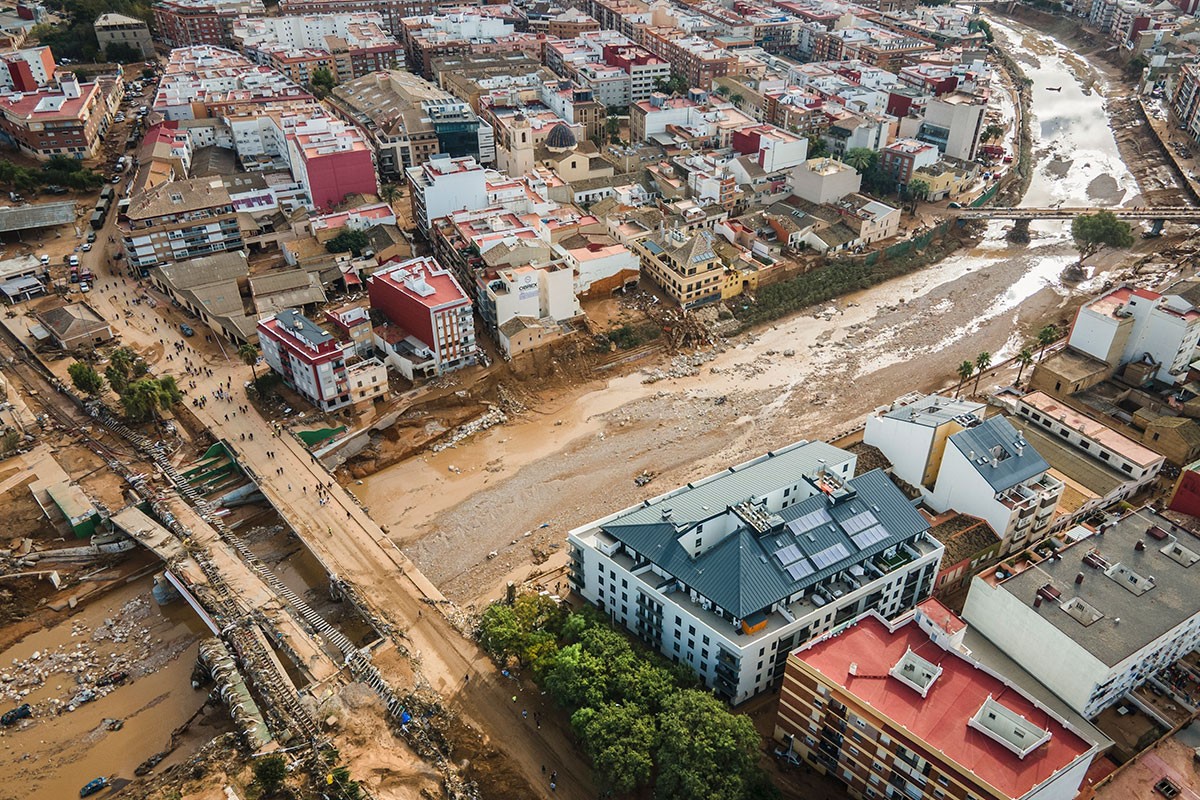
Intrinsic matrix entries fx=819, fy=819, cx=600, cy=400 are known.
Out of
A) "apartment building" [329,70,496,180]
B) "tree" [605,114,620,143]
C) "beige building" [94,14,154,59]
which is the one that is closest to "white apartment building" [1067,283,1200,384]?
"tree" [605,114,620,143]

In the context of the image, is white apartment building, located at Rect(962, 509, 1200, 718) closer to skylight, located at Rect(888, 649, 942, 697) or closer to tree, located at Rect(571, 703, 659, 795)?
skylight, located at Rect(888, 649, 942, 697)

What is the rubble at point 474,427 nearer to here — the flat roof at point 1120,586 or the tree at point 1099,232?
the flat roof at point 1120,586

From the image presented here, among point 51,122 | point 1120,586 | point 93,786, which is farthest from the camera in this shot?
point 51,122

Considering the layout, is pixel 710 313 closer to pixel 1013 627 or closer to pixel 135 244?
pixel 1013 627

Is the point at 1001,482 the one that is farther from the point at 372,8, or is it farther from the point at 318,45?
the point at 372,8

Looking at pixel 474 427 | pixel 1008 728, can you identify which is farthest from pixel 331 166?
pixel 1008 728
